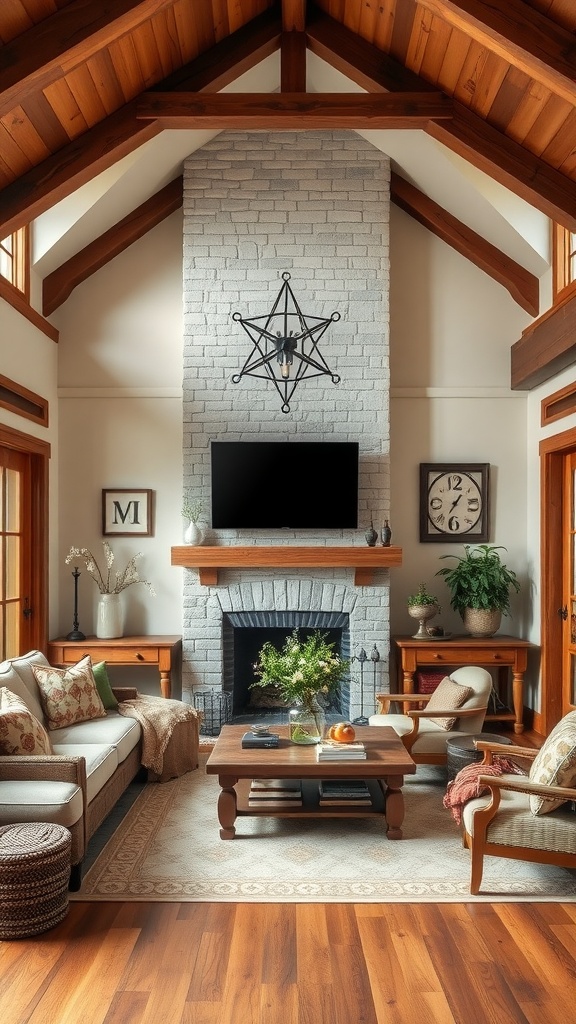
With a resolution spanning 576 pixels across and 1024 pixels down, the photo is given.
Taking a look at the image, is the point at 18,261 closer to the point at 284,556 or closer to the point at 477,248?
the point at 284,556

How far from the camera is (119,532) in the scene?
670 cm

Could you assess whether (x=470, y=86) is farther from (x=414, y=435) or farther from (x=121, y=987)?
(x=121, y=987)

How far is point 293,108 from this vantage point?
457 centimetres

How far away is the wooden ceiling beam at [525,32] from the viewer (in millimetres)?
3562

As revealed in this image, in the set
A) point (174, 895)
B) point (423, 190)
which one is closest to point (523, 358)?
point (423, 190)

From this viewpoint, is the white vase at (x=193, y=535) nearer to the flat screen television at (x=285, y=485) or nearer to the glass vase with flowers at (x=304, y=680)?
the flat screen television at (x=285, y=485)

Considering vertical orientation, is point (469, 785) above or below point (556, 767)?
below

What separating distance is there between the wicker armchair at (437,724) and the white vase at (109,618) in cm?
214

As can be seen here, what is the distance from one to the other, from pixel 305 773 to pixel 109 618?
2.78 meters

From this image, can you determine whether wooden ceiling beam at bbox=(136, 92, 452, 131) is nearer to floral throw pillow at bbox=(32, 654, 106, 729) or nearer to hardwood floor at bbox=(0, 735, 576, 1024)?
floral throw pillow at bbox=(32, 654, 106, 729)

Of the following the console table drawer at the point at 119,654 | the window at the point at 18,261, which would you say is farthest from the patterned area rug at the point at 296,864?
the window at the point at 18,261

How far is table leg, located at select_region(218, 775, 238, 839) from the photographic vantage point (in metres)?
4.10

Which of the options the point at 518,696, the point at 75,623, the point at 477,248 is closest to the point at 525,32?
the point at 477,248

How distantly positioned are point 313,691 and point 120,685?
271cm
